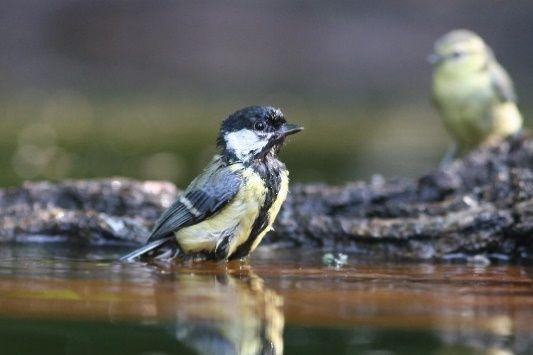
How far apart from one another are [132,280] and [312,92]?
1476cm

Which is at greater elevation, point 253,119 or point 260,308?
point 253,119

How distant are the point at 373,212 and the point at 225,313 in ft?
10.8

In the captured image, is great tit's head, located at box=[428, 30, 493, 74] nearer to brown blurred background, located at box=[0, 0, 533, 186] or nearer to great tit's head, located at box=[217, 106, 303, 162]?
brown blurred background, located at box=[0, 0, 533, 186]

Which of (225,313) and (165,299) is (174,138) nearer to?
(165,299)

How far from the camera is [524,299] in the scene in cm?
468

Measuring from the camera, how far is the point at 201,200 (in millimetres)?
5934

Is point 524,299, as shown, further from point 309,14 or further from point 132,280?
point 309,14

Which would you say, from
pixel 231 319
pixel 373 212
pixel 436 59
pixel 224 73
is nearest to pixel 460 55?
pixel 436 59

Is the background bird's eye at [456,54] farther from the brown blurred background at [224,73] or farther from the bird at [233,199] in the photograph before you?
the bird at [233,199]

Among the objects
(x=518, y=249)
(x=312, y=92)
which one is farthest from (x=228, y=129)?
(x=312, y=92)

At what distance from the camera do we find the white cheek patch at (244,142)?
6.01m

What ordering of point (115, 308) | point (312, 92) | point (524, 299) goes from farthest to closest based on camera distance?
1. point (312, 92)
2. point (524, 299)
3. point (115, 308)

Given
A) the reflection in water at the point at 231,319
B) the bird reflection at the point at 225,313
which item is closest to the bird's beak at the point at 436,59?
the bird reflection at the point at 225,313

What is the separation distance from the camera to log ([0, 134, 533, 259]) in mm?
6441
